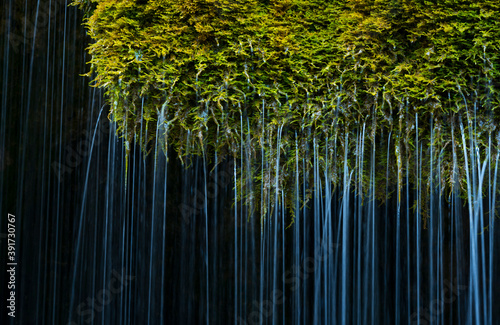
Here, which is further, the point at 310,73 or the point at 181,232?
the point at 181,232

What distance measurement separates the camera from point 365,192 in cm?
282

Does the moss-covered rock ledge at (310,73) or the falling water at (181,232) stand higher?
the moss-covered rock ledge at (310,73)

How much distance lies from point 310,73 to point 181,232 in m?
1.75

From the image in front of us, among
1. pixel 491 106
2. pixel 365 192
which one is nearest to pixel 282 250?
pixel 365 192

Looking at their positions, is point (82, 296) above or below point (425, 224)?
below

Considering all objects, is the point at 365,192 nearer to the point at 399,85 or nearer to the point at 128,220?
the point at 399,85

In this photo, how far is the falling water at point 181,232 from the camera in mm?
2951

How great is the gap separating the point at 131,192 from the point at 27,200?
900 millimetres

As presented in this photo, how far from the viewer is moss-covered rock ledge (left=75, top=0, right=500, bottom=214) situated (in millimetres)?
2480

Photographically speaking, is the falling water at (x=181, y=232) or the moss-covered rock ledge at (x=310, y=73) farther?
the falling water at (x=181, y=232)

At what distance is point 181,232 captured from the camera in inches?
136

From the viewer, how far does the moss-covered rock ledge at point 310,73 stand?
2480mm

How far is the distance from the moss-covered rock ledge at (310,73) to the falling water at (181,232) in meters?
0.26

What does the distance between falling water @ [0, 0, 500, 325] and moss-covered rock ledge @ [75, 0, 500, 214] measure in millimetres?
263
